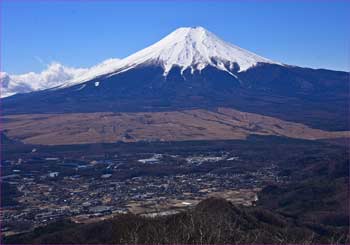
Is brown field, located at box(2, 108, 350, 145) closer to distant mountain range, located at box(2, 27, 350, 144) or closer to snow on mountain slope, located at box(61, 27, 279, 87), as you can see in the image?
distant mountain range, located at box(2, 27, 350, 144)

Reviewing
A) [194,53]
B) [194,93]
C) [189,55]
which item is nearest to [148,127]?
[194,93]

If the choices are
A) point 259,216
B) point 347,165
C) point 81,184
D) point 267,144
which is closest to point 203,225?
point 259,216

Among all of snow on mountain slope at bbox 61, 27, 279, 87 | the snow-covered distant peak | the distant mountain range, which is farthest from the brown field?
the snow-covered distant peak

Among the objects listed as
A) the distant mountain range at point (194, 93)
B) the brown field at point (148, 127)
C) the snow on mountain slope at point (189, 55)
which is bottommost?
the brown field at point (148, 127)

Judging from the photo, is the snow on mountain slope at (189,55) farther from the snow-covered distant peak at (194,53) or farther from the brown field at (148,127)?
the brown field at (148,127)

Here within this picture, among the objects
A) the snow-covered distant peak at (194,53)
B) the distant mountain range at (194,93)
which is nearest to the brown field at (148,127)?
the distant mountain range at (194,93)

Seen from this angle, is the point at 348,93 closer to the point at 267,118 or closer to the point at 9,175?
the point at 267,118

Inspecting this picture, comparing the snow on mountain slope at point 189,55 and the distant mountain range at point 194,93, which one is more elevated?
the snow on mountain slope at point 189,55
